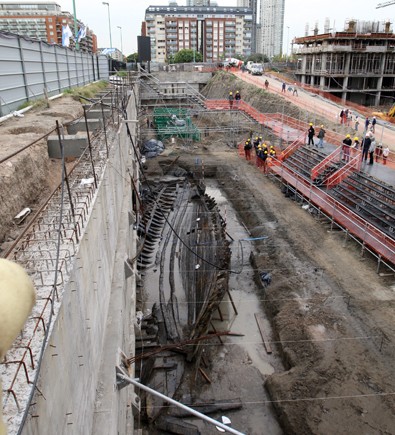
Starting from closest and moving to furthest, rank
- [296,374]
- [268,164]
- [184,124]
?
[296,374], [268,164], [184,124]

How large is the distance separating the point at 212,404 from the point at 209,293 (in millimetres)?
3787

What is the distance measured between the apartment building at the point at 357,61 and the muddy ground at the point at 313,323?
4278 centimetres

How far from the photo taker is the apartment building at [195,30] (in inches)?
5246

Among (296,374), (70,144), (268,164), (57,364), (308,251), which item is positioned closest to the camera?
(57,364)

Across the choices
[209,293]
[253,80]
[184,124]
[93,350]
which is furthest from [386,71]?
[93,350]

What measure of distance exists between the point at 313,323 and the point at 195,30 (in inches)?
5562

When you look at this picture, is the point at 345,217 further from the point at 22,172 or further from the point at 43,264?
the point at 43,264

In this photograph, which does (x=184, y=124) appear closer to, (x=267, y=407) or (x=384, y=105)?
(x=267, y=407)

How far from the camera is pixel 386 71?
5650 centimetres

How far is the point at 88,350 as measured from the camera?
5.36m

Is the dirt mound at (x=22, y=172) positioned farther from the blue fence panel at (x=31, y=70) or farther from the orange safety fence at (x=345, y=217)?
the orange safety fence at (x=345, y=217)

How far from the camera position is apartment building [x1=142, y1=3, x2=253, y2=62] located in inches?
5246

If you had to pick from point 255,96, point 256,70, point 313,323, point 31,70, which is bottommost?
point 313,323

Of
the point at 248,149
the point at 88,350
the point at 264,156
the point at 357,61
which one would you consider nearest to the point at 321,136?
the point at 264,156
